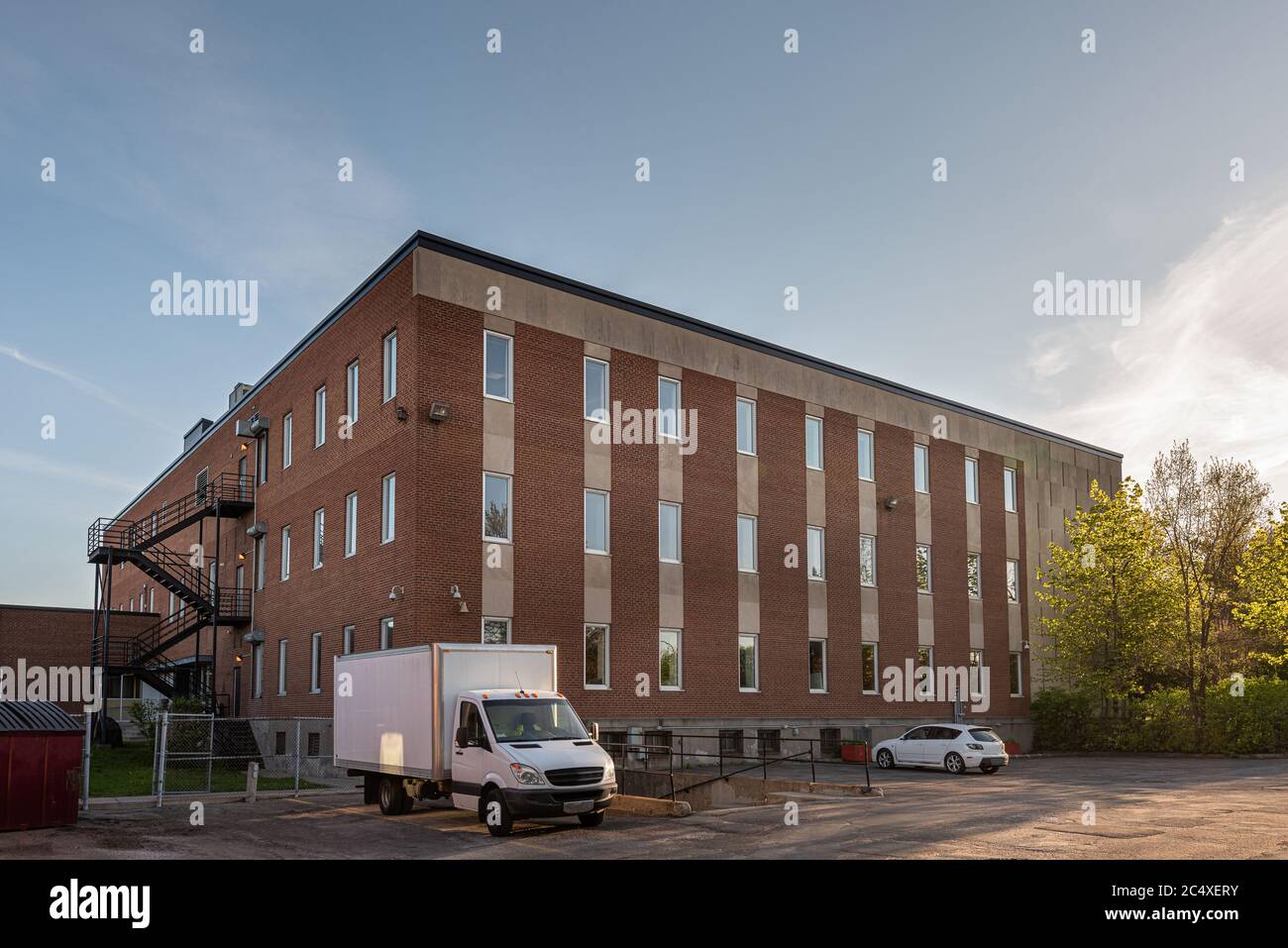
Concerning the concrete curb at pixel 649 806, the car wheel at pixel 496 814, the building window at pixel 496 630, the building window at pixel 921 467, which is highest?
the building window at pixel 921 467

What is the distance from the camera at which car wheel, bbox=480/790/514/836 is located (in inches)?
672

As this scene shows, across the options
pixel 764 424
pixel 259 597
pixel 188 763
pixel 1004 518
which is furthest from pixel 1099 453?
pixel 188 763

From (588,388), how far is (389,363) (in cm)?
545

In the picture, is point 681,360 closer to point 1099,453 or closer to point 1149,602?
point 1149,602

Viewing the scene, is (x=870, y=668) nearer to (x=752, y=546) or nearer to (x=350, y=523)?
(x=752, y=546)

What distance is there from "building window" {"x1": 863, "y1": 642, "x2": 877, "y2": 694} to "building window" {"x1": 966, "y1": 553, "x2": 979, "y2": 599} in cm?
630

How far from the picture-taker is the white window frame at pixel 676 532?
107 ft

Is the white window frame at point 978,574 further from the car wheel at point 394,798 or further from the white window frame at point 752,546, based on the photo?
the car wheel at point 394,798

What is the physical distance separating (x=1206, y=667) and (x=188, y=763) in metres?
34.7

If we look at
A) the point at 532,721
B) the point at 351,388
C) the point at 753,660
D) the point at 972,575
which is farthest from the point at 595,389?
the point at 972,575

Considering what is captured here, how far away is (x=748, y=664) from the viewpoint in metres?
34.9

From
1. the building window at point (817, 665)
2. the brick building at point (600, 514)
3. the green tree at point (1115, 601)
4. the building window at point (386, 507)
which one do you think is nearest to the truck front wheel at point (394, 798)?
the brick building at point (600, 514)

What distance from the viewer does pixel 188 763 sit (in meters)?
32.8

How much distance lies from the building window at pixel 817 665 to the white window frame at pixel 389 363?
635 inches
